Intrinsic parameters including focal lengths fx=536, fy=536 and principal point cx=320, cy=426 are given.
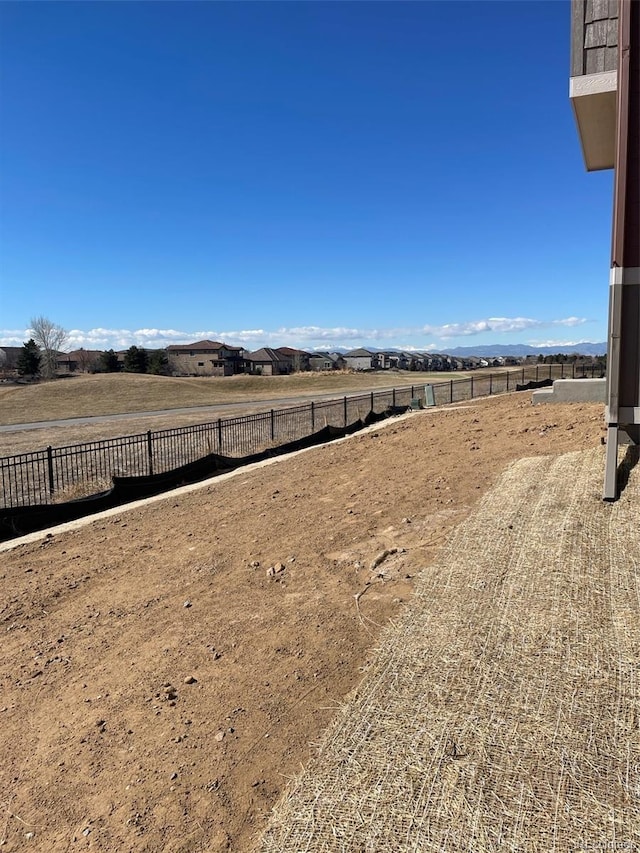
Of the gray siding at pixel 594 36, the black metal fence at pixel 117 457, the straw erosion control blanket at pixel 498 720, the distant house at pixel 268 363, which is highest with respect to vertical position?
the gray siding at pixel 594 36

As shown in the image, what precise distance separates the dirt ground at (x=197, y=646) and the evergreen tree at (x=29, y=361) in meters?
76.5

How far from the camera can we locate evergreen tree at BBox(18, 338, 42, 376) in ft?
245

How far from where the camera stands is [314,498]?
7.96m

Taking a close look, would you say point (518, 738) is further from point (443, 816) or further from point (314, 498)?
point (314, 498)

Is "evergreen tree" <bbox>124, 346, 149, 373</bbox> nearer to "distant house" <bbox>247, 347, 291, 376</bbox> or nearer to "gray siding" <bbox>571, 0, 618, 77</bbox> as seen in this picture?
"distant house" <bbox>247, 347, 291, 376</bbox>

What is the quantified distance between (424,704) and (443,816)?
0.66 m

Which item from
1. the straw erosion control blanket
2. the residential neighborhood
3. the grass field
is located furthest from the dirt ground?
the residential neighborhood

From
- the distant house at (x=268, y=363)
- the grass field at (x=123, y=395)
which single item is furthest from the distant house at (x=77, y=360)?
the grass field at (x=123, y=395)

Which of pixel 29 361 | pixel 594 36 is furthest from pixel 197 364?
pixel 594 36

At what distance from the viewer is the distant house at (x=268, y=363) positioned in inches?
3962

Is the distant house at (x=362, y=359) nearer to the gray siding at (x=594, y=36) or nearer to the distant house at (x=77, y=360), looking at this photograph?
the distant house at (x=77, y=360)

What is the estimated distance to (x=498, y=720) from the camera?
268 centimetres

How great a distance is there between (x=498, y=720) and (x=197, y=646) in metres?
2.33

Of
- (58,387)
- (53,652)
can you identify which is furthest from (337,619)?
(58,387)
